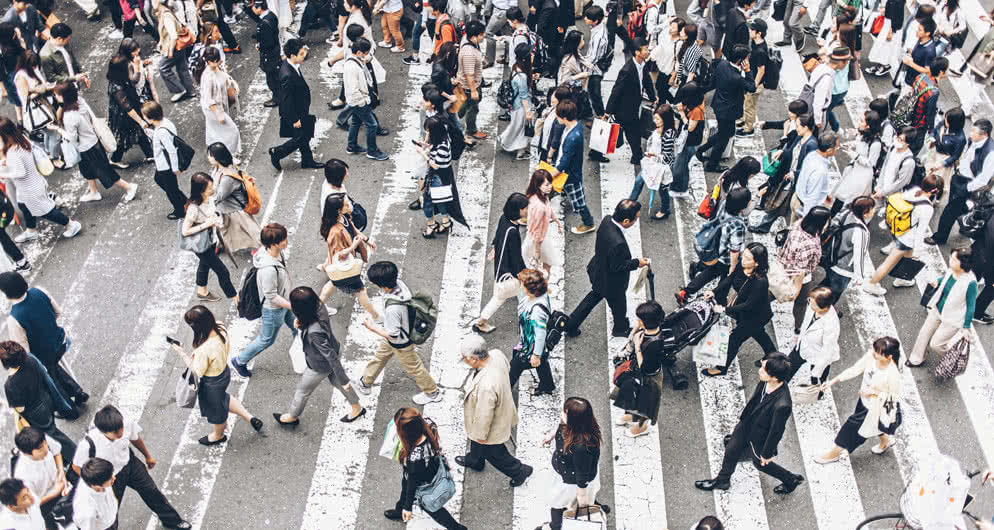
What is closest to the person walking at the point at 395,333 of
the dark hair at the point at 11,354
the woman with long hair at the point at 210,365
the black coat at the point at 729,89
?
the woman with long hair at the point at 210,365

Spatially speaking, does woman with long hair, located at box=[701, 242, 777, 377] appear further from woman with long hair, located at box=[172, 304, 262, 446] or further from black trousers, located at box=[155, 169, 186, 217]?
black trousers, located at box=[155, 169, 186, 217]

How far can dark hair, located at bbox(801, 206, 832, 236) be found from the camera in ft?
30.5

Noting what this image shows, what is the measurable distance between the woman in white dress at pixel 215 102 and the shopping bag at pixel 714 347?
21.1 feet

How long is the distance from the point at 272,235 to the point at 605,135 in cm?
478

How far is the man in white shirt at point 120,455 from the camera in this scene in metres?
7.16

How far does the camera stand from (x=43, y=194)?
10734 mm

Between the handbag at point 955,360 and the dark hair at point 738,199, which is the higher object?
the dark hair at point 738,199

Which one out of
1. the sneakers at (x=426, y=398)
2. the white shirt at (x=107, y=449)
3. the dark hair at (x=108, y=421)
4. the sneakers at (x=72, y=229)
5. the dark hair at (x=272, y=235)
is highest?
the dark hair at (x=272, y=235)

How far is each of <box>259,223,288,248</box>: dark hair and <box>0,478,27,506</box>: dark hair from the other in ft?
9.96

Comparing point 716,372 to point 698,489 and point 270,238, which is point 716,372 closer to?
point 698,489

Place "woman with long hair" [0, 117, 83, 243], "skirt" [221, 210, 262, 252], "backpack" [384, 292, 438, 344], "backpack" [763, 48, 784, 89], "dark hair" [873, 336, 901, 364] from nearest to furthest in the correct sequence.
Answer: "dark hair" [873, 336, 901, 364], "backpack" [384, 292, 438, 344], "skirt" [221, 210, 262, 252], "woman with long hair" [0, 117, 83, 243], "backpack" [763, 48, 784, 89]

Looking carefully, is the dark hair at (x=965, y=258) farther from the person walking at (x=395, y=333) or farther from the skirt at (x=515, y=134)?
the skirt at (x=515, y=134)

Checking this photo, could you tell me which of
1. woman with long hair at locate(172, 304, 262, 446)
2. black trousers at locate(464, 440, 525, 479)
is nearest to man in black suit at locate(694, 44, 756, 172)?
black trousers at locate(464, 440, 525, 479)

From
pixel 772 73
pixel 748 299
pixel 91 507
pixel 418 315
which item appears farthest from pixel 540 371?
pixel 772 73
